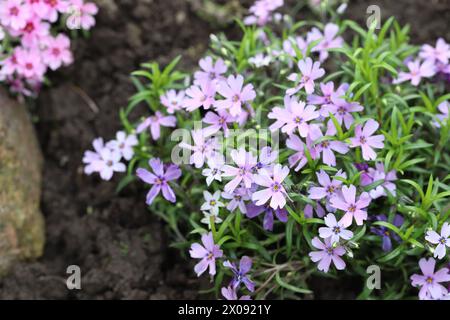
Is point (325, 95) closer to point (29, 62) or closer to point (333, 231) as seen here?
point (333, 231)

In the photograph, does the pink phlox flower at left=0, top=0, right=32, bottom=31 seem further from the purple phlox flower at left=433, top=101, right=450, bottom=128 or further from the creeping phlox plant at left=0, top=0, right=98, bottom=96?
the purple phlox flower at left=433, top=101, right=450, bottom=128

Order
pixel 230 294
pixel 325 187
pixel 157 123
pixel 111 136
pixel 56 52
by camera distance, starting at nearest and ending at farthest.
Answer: pixel 325 187 → pixel 230 294 → pixel 157 123 → pixel 56 52 → pixel 111 136

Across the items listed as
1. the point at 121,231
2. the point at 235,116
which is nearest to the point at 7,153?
the point at 121,231

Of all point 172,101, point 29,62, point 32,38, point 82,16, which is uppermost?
point 82,16

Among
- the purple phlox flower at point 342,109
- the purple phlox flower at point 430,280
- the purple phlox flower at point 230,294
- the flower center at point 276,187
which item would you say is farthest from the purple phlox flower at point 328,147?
the purple phlox flower at point 230,294

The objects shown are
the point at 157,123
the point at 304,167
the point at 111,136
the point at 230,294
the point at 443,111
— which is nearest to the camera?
the point at 230,294

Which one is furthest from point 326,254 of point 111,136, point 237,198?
point 111,136

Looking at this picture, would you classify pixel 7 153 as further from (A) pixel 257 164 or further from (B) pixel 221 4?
(B) pixel 221 4

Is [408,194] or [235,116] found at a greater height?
[235,116]
